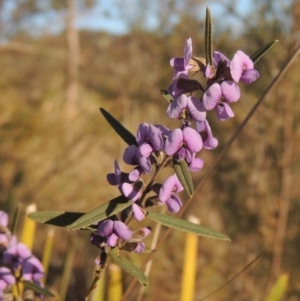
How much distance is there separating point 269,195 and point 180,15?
0.92 m

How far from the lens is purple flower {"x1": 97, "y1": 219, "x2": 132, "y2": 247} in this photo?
46cm

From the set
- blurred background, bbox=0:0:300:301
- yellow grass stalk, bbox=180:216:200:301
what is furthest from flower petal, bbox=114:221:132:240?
blurred background, bbox=0:0:300:301

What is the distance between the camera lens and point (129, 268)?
466 millimetres

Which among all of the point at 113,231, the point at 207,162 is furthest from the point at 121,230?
the point at 207,162

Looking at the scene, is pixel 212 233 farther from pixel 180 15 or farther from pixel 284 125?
pixel 180 15

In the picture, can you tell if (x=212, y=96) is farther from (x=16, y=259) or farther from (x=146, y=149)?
(x=16, y=259)

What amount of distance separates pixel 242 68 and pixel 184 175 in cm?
10

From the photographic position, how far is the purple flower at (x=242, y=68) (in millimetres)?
438

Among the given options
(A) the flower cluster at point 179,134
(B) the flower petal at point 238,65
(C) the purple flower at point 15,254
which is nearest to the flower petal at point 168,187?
(A) the flower cluster at point 179,134

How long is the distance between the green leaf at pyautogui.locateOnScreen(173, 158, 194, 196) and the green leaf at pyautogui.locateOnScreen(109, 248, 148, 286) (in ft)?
0.27

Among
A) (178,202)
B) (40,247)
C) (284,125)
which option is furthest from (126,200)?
(40,247)

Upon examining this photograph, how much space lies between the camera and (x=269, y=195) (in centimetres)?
205

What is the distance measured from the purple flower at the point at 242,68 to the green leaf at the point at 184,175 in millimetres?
87

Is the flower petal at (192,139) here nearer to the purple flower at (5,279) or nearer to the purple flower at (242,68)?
the purple flower at (242,68)
